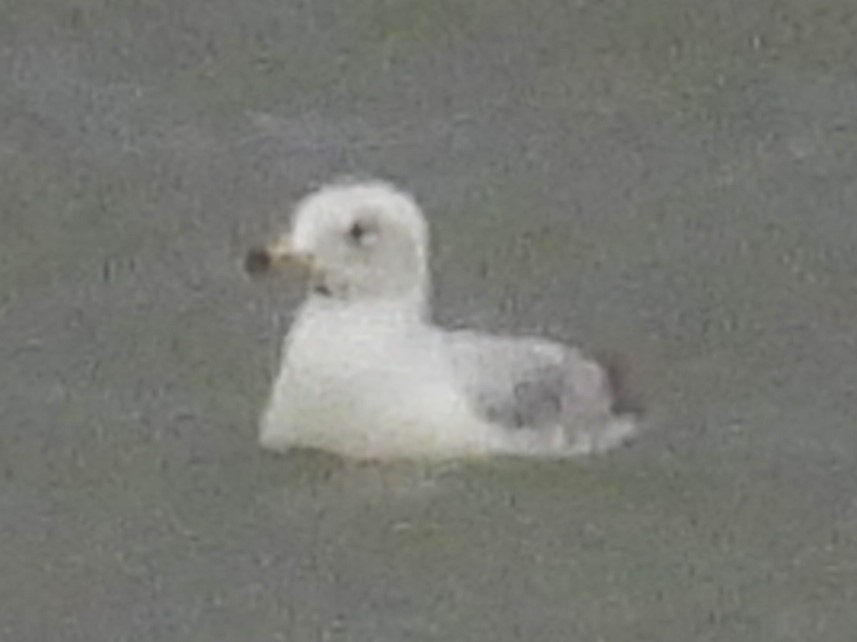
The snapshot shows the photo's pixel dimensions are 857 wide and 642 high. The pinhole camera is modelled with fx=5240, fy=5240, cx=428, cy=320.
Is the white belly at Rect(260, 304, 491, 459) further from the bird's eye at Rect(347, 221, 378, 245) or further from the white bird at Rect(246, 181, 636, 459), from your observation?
the bird's eye at Rect(347, 221, 378, 245)

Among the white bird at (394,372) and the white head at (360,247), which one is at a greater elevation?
the white head at (360,247)

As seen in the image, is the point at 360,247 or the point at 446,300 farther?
the point at 446,300

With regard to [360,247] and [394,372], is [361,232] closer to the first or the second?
[360,247]

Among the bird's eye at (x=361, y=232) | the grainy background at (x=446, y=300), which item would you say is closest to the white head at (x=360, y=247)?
the bird's eye at (x=361, y=232)

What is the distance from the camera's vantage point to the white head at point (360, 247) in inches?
473

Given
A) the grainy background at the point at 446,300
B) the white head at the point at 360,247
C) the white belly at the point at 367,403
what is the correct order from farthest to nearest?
the white head at the point at 360,247 < the white belly at the point at 367,403 < the grainy background at the point at 446,300

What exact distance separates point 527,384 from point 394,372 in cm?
31

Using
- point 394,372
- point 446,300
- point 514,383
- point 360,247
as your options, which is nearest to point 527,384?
point 514,383

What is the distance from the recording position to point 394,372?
39.4 ft

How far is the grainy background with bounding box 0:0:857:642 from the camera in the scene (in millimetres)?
11180

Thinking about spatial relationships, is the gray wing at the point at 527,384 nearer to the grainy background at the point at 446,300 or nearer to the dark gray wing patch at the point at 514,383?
the dark gray wing patch at the point at 514,383

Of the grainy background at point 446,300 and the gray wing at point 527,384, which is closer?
the grainy background at point 446,300

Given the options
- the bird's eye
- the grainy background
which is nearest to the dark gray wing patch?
the grainy background

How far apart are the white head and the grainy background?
1.13 ft
